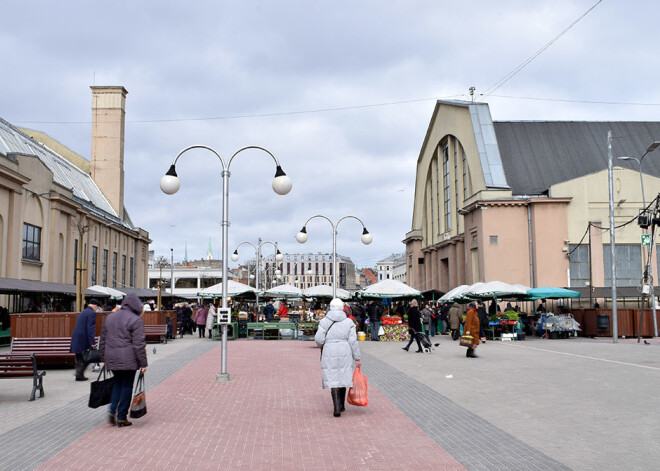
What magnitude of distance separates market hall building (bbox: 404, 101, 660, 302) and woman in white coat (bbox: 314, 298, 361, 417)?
89.9 feet

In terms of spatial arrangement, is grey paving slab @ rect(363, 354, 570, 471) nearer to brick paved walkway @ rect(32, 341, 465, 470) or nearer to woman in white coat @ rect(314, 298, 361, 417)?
brick paved walkway @ rect(32, 341, 465, 470)

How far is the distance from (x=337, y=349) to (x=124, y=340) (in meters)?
3.07

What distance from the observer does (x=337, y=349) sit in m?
9.58

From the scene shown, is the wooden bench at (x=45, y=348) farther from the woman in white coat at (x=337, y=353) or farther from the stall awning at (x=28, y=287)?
the stall awning at (x=28, y=287)

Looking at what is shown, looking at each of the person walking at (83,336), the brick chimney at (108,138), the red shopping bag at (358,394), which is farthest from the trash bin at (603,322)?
the brick chimney at (108,138)

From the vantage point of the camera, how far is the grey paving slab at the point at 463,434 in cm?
671

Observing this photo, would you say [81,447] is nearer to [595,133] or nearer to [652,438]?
[652,438]

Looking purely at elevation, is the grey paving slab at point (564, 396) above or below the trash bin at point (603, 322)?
below

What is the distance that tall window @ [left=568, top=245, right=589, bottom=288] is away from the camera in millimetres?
39281

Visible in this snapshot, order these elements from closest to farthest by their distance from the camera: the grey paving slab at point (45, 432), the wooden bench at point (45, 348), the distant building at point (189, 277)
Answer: the grey paving slab at point (45, 432) → the wooden bench at point (45, 348) → the distant building at point (189, 277)

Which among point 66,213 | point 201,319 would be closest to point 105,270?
point 66,213

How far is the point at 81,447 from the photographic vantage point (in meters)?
7.34

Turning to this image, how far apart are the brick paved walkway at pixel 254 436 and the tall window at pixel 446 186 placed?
40.4 meters

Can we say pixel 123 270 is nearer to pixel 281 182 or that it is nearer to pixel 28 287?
pixel 28 287
